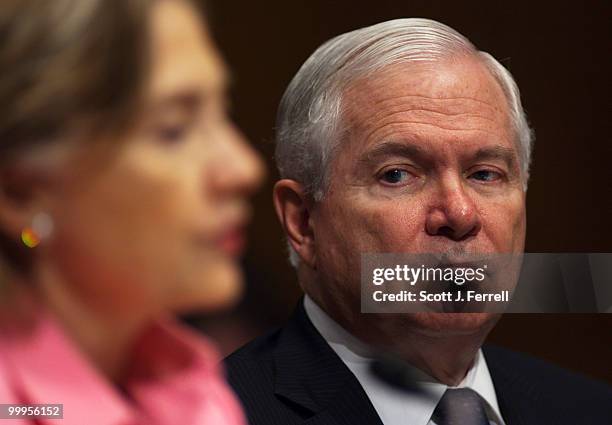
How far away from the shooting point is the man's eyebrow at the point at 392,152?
1.41 metres

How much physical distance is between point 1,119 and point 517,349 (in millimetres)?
954

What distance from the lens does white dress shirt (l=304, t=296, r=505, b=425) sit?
138 centimetres

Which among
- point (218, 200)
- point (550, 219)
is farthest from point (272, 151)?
point (218, 200)

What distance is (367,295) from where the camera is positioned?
4.61ft

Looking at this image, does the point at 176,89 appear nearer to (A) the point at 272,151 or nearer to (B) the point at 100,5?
(B) the point at 100,5

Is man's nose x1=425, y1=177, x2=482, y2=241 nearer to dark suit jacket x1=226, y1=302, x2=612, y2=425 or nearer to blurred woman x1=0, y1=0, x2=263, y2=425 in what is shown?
dark suit jacket x1=226, y1=302, x2=612, y2=425

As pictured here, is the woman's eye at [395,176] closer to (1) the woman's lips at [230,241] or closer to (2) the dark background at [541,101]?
(2) the dark background at [541,101]

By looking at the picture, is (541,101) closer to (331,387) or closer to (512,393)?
(512,393)

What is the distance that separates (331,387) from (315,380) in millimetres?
24

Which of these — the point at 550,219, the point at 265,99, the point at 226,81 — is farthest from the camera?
the point at 550,219

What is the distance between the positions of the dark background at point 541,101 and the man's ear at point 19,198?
1.66 ft

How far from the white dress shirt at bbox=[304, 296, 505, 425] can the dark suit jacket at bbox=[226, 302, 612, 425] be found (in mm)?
23

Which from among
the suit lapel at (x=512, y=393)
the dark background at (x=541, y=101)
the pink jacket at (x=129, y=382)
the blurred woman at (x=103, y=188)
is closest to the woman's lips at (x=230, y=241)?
the blurred woman at (x=103, y=188)

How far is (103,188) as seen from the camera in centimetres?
85
